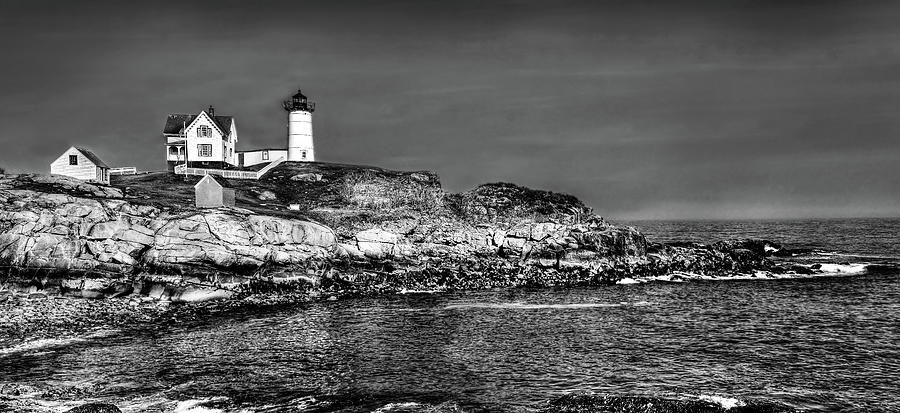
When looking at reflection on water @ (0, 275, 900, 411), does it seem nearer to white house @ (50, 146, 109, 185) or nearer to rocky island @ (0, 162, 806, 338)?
rocky island @ (0, 162, 806, 338)

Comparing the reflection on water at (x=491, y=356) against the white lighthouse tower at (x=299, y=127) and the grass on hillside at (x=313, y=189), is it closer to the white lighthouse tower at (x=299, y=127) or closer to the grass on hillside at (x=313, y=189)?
the grass on hillside at (x=313, y=189)

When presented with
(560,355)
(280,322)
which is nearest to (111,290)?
(280,322)

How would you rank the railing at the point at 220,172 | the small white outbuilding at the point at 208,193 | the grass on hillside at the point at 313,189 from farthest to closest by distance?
1. the railing at the point at 220,172
2. the grass on hillside at the point at 313,189
3. the small white outbuilding at the point at 208,193

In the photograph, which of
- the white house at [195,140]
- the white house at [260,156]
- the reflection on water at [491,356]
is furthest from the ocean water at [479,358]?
the white house at [260,156]

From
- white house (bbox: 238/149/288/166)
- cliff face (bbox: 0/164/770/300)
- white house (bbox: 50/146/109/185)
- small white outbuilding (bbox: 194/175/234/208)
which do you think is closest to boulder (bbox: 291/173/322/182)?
cliff face (bbox: 0/164/770/300)

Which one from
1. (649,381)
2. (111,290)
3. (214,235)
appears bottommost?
(649,381)

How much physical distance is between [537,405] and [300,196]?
63.8 meters

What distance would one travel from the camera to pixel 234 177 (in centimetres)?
8819

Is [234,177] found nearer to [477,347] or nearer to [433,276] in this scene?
[433,276]

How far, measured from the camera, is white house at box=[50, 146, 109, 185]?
7631 centimetres

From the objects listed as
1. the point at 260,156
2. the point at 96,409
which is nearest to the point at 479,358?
the point at 96,409

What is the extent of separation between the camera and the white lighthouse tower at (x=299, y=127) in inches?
4124

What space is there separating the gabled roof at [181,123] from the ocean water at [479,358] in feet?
190

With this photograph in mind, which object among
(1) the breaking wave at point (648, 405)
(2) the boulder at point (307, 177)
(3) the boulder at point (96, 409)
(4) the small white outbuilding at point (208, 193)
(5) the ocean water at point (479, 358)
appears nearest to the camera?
(3) the boulder at point (96, 409)
